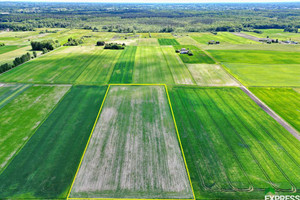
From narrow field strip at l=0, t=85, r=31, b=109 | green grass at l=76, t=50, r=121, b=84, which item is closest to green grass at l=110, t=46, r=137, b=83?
green grass at l=76, t=50, r=121, b=84

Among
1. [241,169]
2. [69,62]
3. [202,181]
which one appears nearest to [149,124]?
[202,181]

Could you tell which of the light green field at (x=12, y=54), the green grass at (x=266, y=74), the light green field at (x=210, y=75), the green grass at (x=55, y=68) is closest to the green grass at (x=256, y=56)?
the green grass at (x=266, y=74)

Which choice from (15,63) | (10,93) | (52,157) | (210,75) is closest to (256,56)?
(210,75)

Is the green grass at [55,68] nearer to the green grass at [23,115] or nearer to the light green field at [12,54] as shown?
the green grass at [23,115]

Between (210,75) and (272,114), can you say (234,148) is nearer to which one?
(272,114)

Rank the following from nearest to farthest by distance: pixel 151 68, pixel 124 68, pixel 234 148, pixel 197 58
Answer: pixel 234 148 → pixel 124 68 → pixel 151 68 → pixel 197 58
